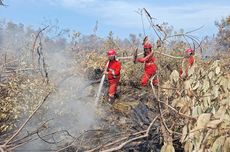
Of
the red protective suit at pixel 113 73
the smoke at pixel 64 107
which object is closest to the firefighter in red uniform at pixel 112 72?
the red protective suit at pixel 113 73

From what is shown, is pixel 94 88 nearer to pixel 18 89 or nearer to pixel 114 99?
pixel 114 99

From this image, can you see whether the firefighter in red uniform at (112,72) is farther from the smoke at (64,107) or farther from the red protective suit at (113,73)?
the smoke at (64,107)

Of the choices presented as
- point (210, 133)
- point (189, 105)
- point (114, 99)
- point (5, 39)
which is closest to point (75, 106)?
point (114, 99)

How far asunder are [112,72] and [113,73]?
0.04m

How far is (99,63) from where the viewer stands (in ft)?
42.5

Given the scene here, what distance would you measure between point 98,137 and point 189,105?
9.16ft

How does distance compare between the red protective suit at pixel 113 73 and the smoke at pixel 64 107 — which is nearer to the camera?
the smoke at pixel 64 107

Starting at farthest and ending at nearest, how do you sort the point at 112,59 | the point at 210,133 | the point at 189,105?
1. the point at 112,59
2. the point at 189,105
3. the point at 210,133

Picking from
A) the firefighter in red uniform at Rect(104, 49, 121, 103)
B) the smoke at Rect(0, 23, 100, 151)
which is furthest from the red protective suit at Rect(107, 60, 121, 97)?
the smoke at Rect(0, 23, 100, 151)

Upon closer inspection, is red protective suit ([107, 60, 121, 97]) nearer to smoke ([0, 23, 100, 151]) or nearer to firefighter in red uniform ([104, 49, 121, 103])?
firefighter in red uniform ([104, 49, 121, 103])

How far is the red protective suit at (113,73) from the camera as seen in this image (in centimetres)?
1083

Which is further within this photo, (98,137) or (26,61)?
(26,61)

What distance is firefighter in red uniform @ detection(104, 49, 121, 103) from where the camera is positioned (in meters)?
10.8

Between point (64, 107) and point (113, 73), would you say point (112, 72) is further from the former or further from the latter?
point (64, 107)
